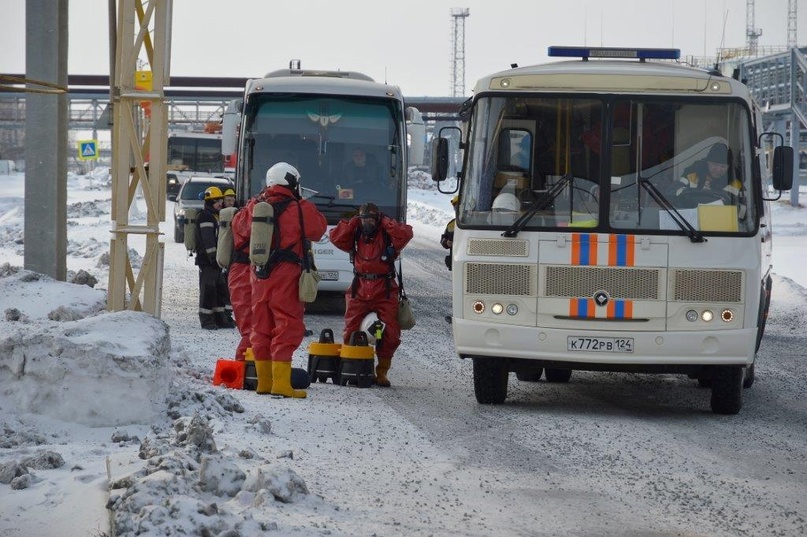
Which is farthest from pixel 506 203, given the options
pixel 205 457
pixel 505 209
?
pixel 205 457

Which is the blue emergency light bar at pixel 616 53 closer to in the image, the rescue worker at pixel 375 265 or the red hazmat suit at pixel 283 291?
the rescue worker at pixel 375 265

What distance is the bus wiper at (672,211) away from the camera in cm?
1048

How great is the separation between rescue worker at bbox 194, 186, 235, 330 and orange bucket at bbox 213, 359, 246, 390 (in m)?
5.34

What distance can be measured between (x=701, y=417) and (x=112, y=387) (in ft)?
15.8

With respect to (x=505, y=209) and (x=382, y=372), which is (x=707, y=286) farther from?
(x=382, y=372)

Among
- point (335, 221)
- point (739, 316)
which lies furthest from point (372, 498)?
point (335, 221)

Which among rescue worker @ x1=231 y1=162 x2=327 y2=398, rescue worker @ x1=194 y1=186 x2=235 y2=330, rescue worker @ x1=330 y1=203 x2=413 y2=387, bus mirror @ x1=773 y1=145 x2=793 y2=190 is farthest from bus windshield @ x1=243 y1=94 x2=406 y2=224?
bus mirror @ x1=773 y1=145 x2=793 y2=190

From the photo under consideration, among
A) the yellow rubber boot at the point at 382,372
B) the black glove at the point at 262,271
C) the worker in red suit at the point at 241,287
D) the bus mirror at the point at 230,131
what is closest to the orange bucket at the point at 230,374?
the black glove at the point at 262,271

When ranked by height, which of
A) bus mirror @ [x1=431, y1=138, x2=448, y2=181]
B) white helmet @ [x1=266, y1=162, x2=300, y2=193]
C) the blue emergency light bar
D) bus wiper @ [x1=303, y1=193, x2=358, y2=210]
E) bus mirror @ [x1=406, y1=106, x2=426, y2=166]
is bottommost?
bus wiper @ [x1=303, y1=193, x2=358, y2=210]

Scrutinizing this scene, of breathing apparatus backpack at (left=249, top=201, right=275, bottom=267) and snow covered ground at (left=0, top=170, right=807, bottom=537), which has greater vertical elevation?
breathing apparatus backpack at (left=249, top=201, right=275, bottom=267)

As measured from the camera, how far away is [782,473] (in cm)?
848

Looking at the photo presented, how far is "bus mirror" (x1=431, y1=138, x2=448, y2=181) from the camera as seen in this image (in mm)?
11268

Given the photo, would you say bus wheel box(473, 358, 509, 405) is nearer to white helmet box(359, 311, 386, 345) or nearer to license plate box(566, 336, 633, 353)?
license plate box(566, 336, 633, 353)

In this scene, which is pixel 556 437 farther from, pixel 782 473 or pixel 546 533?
pixel 546 533
